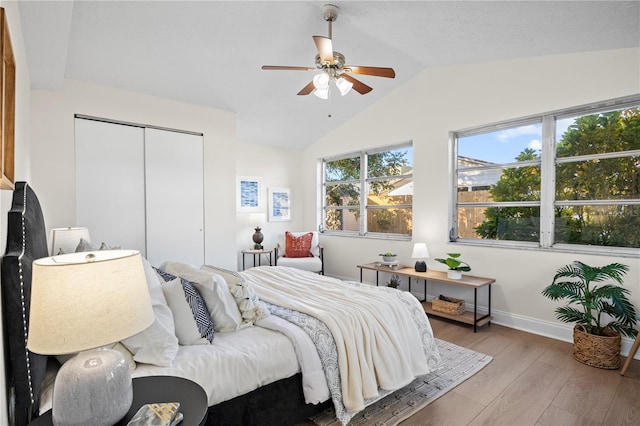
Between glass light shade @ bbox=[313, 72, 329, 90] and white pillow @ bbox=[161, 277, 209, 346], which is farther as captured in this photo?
glass light shade @ bbox=[313, 72, 329, 90]

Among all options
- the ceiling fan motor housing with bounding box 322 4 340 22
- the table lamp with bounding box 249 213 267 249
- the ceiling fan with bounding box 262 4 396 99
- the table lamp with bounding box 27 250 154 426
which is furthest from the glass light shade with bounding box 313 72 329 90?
the table lamp with bounding box 249 213 267 249

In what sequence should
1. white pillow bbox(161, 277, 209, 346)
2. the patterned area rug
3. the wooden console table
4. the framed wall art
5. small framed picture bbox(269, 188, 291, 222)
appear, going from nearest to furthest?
the framed wall art
white pillow bbox(161, 277, 209, 346)
the patterned area rug
the wooden console table
small framed picture bbox(269, 188, 291, 222)

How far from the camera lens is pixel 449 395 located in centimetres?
231

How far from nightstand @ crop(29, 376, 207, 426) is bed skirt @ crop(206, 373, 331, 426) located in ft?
1.28

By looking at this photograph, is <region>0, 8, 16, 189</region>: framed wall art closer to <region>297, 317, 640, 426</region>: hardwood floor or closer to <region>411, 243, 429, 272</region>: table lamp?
<region>297, 317, 640, 426</region>: hardwood floor

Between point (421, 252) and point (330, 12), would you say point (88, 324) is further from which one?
point (421, 252)

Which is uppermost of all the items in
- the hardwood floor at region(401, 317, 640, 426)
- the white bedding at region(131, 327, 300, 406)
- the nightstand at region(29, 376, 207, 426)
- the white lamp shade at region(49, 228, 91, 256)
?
the white lamp shade at region(49, 228, 91, 256)

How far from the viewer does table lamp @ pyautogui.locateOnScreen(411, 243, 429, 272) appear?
13.1 feet

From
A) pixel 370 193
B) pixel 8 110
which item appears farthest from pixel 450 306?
pixel 8 110

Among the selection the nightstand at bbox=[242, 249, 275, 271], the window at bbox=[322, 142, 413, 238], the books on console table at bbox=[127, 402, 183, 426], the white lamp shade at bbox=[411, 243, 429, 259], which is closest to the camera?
the books on console table at bbox=[127, 402, 183, 426]

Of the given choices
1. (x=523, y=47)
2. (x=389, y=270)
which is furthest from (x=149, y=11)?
(x=389, y=270)

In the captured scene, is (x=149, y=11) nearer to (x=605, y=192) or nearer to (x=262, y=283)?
(x=262, y=283)

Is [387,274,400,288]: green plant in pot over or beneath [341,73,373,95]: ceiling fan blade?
beneath

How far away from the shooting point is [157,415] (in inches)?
41.7
